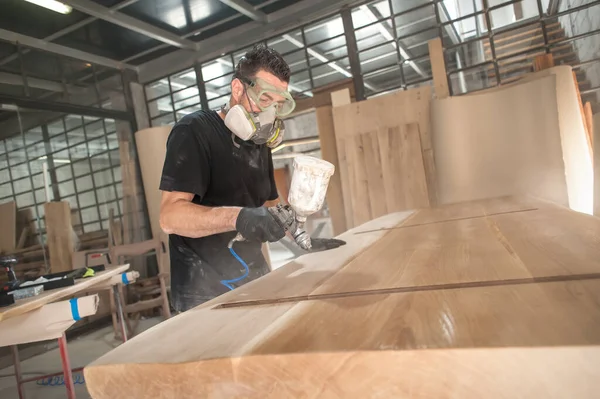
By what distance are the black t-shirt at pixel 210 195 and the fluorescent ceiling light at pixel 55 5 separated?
327 cm

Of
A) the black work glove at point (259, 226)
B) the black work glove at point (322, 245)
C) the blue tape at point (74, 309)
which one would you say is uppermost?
the black work glove at point (259, 226)

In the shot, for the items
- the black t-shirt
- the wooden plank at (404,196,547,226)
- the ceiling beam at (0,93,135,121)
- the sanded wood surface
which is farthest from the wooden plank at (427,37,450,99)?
the ceiling beam at (0,93,135,121)

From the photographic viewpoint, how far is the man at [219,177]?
1.48 m

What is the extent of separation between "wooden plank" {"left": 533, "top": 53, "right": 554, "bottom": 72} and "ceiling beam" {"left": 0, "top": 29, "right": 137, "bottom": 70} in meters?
4.96

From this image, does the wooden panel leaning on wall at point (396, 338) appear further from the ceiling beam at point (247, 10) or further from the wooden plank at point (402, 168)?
the ceiling beam at point (247, 10)

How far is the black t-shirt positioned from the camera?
1555mm

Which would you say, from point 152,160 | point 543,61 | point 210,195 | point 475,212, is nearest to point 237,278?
point 210,195

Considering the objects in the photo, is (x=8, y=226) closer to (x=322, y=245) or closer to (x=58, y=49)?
(x=58, y=49)

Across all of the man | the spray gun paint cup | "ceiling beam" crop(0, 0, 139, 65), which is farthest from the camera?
"ceiling beam" crop(0, 0, 139, 65)

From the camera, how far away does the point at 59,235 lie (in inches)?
176

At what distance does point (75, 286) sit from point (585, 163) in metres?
3.81

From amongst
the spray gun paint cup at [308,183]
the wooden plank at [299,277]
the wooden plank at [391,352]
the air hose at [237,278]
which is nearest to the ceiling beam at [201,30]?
the air hose at [237,278]

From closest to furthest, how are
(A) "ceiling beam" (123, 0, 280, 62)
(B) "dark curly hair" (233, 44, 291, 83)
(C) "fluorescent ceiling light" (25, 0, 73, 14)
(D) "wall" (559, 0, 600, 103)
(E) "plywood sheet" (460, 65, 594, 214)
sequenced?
(B) "dark curly hair" (233, 44, 291, 83) → (E) "plywood sheet" (460, 65, 594, 214) → (D) "wall" (559, 0, 600, 103) → (C) "fluorescent ceiling light" (25, 0, 73, 14) → (A) "ceiling beam" (123, 0, 280, 62)

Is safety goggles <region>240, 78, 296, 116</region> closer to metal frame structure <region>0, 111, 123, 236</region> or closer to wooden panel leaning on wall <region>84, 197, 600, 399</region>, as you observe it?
wooden panel leaning on wall <region>84, 197, 600, 399</region>
